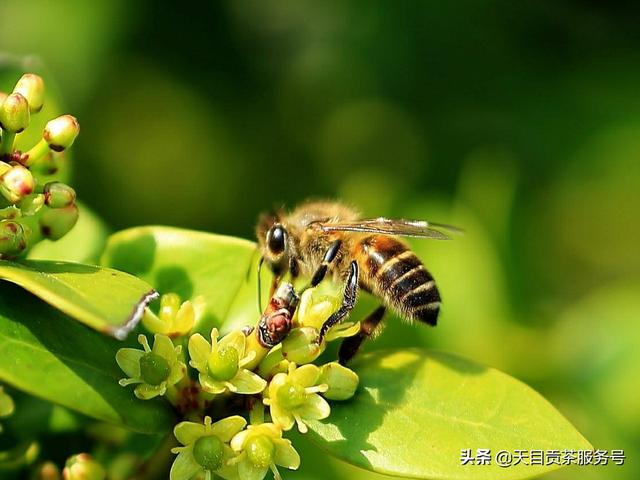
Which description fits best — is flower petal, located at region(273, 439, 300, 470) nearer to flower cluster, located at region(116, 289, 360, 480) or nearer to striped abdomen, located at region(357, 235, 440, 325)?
flower cluster, located at region(116, 289, 360, 480)

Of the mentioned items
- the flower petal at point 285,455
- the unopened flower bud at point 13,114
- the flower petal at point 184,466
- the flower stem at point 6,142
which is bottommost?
the flower petal at point 184,466

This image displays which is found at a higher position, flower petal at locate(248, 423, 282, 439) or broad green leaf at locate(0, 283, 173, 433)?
broad green leaf at locate(0, 283, 173, 433)

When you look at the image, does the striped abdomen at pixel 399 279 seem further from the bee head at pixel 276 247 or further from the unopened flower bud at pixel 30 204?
the unopened flower bud at pixel 30 204

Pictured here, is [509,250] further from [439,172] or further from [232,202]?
[232,202]

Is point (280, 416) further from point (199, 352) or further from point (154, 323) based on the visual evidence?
point (154, 323)

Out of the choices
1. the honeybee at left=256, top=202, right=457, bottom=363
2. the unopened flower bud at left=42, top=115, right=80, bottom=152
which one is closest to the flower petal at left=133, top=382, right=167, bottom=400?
the unopened flower bud at left=42, top=115, right=80, bottom=152

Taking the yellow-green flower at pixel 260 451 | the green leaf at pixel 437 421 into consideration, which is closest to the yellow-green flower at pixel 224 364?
the yellow-green flower at pixel 260 451

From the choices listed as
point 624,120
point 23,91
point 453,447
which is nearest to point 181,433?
point 453,447

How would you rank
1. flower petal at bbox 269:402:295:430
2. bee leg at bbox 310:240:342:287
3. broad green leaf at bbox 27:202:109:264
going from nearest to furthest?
1. flower petal at bbox 269:402:295:430
2. broad green leaf at bbox 27:202:109:264
3. bee leg at bbox 310:240:342:287
